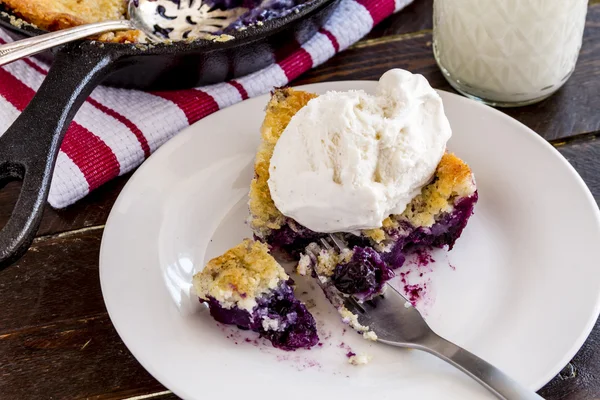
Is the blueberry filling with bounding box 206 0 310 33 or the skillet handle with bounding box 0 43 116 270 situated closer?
the skillet handle with bounding box 0 43 116 270

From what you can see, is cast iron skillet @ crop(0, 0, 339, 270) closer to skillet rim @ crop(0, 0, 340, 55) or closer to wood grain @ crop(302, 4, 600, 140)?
skillet rim @ crop(0, 0, 340, 55)

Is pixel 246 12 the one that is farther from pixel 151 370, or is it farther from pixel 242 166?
pixel 151 370

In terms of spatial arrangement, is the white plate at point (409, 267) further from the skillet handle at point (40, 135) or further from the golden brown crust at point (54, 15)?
the golden brown crust at point (54, 15)

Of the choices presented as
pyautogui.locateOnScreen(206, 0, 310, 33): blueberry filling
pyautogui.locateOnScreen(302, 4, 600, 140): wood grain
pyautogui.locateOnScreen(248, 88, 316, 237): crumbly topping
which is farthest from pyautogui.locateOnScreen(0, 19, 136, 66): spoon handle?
pyautogui.locateOnScreen(302, 4, 600, 140): wood grain

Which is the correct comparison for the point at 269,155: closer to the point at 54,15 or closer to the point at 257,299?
the point at 257,299

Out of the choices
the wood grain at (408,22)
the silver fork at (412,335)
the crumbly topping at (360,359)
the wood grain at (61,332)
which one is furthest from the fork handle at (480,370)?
the wood grain at (408,22)

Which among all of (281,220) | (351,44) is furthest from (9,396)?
(351,44)

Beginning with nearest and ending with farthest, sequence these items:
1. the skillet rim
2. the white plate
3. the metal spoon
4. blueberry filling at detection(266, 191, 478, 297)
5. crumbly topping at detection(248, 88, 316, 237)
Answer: the white plate → blueberry filling at detection(266, 191, 478, 297) → crumbly topping at detection(248, 88, 316, 237) → the skillet rim → the metal spoon
